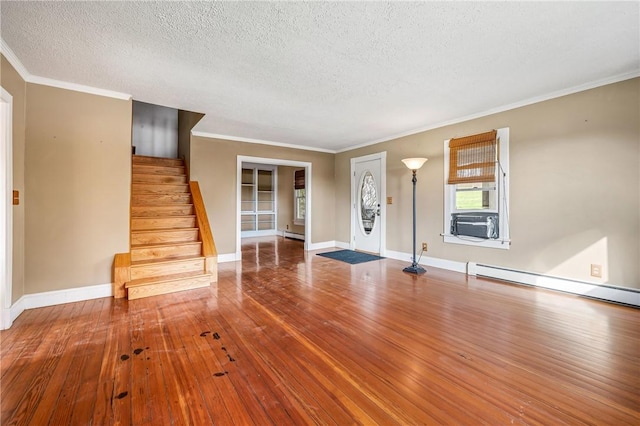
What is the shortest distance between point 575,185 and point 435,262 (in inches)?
83.2

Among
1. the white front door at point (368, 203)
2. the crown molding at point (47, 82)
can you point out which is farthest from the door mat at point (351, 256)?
the crown molding at point (47, 82)

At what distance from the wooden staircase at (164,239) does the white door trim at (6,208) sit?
870mm

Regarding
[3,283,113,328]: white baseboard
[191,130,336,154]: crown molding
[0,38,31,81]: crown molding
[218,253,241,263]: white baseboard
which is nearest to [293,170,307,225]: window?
[191,130,336,154]: crown molding

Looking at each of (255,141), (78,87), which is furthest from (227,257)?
(78,87)

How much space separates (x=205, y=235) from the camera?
4.01m

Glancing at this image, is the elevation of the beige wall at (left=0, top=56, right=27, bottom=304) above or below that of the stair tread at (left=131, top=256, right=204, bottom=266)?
above

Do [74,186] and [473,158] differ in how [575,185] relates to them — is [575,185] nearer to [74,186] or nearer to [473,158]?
[473,158]

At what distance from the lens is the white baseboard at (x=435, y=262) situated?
14.0 ft

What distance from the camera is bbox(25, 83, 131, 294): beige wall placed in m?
2.86

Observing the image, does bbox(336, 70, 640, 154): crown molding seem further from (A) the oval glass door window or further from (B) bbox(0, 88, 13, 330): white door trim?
(B) bbox(0, 88, 13, 330): white door trim

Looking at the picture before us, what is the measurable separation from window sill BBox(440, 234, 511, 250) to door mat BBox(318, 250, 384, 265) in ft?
4.71

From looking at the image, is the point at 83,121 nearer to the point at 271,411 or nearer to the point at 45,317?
the point at 45,317

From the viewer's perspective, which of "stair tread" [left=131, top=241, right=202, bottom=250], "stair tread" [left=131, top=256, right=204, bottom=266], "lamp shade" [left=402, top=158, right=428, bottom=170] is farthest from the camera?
"lamp shade" [left=402, top=158, right=428, bottom=170]

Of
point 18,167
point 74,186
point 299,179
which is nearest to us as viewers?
point 18,167
